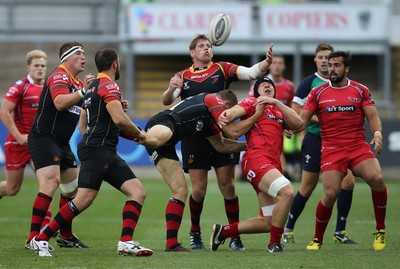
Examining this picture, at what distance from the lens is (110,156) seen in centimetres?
970

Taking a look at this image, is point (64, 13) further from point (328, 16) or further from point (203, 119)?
point (203, 119)

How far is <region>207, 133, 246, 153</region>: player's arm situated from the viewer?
10.5 meters

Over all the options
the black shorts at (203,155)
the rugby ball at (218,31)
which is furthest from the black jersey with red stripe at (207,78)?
the black shorts at (203,155)

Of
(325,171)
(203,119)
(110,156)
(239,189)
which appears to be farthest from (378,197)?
(239,189)

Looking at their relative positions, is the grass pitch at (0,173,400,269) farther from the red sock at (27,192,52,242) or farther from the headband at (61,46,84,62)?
the headband at (61,46,84,62)

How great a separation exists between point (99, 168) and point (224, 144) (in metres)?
1.62

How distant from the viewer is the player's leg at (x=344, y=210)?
11.8m

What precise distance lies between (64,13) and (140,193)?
61.4 feet

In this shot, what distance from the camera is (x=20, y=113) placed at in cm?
1233

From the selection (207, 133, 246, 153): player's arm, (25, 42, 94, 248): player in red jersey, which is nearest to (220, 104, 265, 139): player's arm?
(207, 133, 246, 153): player's arm

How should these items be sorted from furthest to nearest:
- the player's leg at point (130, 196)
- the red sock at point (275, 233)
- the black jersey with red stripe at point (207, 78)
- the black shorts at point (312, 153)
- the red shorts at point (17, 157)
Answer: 1. the red shorts at point (17, 157)
2. the black shorts at point (312, 153)
3. the black jersey with red stripe at point (207, 78)
4. the red sock at point (275, 233)
5. the player's leg at point (130, 196)

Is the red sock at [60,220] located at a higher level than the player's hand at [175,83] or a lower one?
lower

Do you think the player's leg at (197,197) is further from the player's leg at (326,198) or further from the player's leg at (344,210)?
the player's leg at (344,210)

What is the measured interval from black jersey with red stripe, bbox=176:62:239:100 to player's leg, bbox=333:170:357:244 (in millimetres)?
2136
